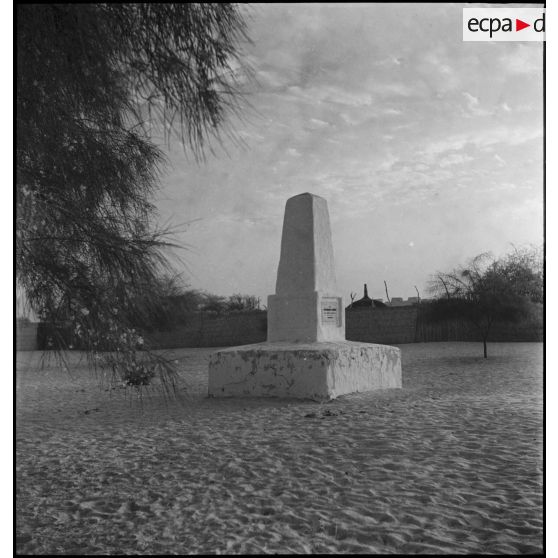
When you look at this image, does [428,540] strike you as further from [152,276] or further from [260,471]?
[152,276]

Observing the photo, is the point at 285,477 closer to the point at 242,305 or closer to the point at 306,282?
Result: the point at 306,282

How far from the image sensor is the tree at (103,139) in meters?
2.30

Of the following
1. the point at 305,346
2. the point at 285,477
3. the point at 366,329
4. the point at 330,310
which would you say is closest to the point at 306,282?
the point at 330,310

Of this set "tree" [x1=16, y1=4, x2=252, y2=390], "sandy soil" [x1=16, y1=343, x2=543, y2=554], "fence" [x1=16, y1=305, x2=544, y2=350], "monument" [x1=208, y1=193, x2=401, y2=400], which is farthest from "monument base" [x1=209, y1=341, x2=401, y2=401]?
"fence" [x1=16, y1=305, x2=544, y2=350]

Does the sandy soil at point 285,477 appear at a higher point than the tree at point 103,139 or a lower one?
A: lower

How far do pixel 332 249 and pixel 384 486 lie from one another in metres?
5.13

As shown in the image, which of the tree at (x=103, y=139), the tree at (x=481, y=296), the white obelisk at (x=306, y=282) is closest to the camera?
the tree at (x=103, y=139)

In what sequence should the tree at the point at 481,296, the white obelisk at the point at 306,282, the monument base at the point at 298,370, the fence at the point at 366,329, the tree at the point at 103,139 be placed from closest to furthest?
1. the tree at the point at 103,139
2. the monument base at the point at 298,370
3. the white obelisk at the point at 306,282
4. the tree at the point at 481,296
5. the fence at the point at 366,329

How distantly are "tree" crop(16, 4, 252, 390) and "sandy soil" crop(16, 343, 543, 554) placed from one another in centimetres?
46

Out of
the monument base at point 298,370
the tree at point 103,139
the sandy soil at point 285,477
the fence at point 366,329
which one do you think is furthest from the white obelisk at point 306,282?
the fence at point 366,329

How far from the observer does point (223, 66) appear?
2.50 meters

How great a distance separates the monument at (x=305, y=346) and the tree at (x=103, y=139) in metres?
3.47

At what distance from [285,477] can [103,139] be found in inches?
93.5

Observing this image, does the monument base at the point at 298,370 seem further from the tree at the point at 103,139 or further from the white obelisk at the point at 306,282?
the tree at the point at 103,139
